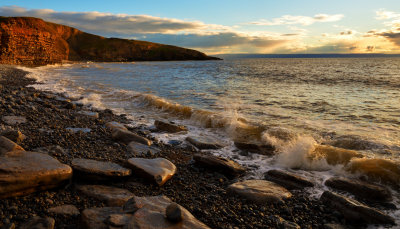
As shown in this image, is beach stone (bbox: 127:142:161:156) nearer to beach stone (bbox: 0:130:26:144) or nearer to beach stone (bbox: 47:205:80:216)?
beach stone (bbox: 0:130:26:144)

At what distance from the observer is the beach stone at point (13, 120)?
7760 mm

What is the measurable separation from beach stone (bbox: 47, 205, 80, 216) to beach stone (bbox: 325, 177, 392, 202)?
476cm

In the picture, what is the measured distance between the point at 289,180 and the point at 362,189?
1342 millimetres

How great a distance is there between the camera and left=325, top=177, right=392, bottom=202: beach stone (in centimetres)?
502

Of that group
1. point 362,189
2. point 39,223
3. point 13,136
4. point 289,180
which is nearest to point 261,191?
point 289,180

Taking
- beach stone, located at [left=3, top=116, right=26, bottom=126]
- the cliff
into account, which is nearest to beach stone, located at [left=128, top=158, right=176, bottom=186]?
beach stone, located at [left=3, top=116, right=26, bottom=126]

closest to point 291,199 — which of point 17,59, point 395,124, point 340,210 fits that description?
point 340,210

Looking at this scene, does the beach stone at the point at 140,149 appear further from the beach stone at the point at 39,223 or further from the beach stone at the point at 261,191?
the beach stone at the point at 39,223

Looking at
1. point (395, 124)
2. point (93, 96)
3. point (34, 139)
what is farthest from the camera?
point (93, 96)

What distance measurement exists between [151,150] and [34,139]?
2770mm

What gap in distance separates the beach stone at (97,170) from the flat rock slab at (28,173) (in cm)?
26

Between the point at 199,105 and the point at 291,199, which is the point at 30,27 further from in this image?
the point at 291,199

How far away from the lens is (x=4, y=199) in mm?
3799

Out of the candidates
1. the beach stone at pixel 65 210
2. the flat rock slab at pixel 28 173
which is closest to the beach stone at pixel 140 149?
the flat rock slab at pixel 28 173
